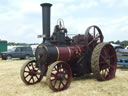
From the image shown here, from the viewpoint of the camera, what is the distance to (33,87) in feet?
20.1

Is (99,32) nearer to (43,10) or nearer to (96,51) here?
(96,51)

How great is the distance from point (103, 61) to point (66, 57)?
149 cm

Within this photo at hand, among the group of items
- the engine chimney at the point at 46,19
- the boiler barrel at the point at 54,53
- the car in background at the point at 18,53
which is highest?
the engine chimney at the point at 46,19

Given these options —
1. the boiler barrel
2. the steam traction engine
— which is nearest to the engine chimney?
the steam traction engine

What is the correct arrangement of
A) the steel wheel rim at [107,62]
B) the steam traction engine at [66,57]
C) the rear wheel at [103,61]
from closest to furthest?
the steam traction engine at [66,57]
the rear wheel at [103,61]
the steel wheel rim at [107,62]

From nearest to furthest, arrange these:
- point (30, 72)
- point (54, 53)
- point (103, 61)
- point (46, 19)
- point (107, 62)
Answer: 1. point (54, 53)
2. point (46, 19)
3. point (30, 72)
4. point (103, 61)
5. point (107, 62)

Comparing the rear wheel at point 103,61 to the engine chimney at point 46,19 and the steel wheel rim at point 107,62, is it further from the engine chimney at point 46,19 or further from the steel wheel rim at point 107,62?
the engine chimney at point 46,19

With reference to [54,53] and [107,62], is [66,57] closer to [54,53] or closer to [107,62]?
[54,53]

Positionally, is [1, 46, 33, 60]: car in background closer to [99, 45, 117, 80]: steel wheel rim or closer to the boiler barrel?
[99, 45, 117, 80]: steel wheel rim

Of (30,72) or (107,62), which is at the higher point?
(107,62)

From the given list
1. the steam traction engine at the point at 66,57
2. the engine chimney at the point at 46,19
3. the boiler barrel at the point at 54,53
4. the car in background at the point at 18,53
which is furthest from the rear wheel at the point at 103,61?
the car in background at the point at 18,53

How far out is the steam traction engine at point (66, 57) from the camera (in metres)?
5.89

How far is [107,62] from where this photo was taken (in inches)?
281

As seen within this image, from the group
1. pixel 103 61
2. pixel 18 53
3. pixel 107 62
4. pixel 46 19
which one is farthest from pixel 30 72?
pixel 18 53
